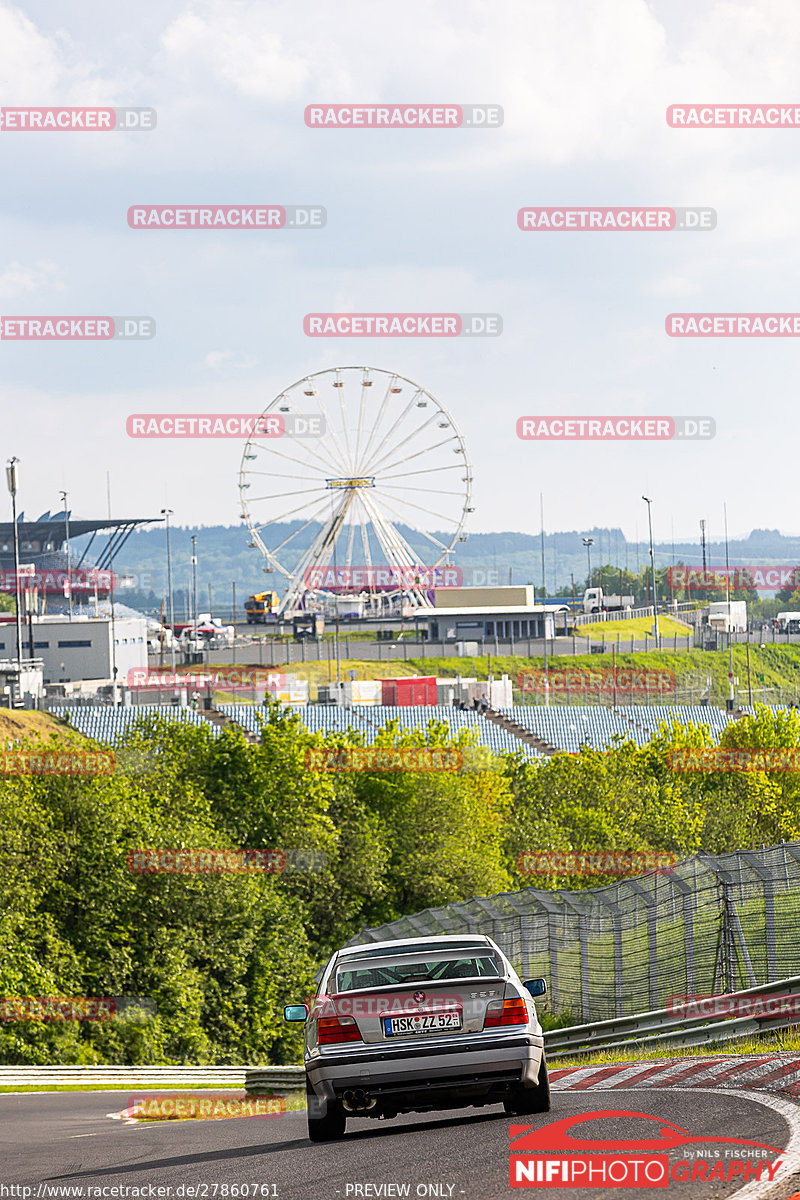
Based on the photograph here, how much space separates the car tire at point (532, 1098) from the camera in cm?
959

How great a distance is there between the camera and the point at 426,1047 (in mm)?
9406

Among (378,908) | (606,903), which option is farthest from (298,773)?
(606,903)

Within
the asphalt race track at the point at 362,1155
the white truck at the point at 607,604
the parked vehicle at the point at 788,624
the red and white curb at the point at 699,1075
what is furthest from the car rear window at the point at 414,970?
the white truck at the point at 607,604

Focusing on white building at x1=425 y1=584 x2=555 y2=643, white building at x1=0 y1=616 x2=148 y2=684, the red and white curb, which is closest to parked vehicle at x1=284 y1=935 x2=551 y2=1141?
the red and white curb

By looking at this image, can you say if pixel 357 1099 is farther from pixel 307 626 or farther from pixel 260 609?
pixel 260 609

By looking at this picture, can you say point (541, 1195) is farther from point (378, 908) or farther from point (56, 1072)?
point (378, 908)

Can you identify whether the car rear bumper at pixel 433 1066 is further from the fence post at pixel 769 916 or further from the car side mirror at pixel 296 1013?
the fence post at pixel 769 916

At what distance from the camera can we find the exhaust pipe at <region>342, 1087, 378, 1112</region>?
948 centimetres

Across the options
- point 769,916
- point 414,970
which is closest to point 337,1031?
point 414,970

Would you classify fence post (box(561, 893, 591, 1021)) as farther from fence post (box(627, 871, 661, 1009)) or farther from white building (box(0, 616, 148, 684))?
white building (box(0, 616, 148, 684))

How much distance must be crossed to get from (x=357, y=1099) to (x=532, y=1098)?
1.15 meters

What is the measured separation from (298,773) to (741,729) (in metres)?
26.7

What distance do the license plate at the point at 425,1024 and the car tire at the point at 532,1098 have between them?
2.03ft

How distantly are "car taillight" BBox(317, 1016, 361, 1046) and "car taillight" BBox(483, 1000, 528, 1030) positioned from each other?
33.3 inches
